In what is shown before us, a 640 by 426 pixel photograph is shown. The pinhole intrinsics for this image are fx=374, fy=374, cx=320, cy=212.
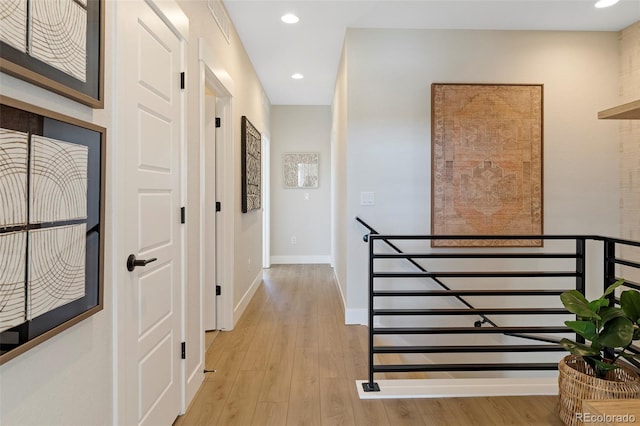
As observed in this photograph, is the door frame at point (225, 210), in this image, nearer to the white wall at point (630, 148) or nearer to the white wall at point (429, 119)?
the white wall at point (429, 119)

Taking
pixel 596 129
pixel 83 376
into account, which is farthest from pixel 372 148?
pixel 83 376

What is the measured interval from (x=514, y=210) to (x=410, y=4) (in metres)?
2.04

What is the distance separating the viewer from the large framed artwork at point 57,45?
34.2 inches

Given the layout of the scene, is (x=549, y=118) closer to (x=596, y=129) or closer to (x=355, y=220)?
(x=596, y=129)

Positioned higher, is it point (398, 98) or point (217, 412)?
point (398, 98)

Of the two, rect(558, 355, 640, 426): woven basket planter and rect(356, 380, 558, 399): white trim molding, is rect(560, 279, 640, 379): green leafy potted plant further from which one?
rect(356, 380, 558, 399): white trim molding

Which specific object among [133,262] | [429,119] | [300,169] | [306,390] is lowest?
[306,390]

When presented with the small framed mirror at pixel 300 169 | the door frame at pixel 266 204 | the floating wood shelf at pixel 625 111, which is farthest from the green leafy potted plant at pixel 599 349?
the small framed mirror at pixel 300 169

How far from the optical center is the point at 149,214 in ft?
5.41

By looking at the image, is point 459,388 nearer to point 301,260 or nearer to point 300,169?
point 301,260

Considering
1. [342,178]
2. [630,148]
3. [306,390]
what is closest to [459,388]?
[306,390]

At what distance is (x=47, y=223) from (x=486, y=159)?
134 inches

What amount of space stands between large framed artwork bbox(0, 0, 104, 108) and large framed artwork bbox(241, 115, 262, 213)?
2.57m

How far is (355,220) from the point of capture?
11.5 feet
